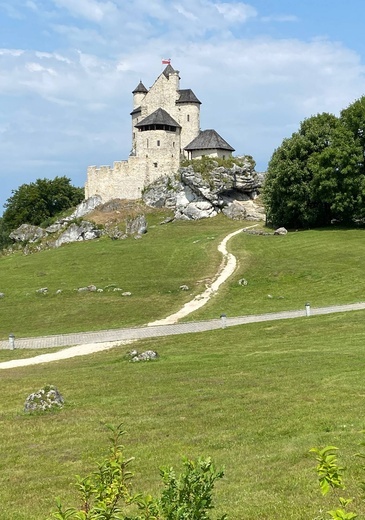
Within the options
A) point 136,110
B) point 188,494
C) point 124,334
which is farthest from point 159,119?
point 188,494

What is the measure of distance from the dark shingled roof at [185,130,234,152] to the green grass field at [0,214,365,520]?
142 ft

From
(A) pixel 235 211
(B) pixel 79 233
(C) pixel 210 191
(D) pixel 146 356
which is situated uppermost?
(C) pixel 210 191

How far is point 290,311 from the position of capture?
3198 centimetres

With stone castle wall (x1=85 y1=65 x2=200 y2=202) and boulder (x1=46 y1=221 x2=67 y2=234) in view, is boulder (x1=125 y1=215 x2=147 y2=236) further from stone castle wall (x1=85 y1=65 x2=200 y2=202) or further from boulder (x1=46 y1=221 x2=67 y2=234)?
boulder (x1=46 y1=221 x2=67 y2=234)

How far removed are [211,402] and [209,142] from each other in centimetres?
6771

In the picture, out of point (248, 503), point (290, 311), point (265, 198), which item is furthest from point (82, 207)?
point (248, 503)

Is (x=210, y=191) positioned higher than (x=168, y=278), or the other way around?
(x=210, y=191)

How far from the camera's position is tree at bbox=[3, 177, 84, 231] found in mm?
84750

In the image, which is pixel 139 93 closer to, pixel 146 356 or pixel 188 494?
pixel 146 356

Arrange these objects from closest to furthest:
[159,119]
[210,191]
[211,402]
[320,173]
→ 1. [211,402]
2. [320,173]
3. [210,191]
4. [159,119]

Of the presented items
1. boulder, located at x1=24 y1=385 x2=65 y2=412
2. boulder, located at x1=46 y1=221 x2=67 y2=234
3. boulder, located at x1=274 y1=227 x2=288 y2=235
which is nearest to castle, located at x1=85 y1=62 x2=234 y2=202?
boulder, located at x1=46 y1=221 x2=67 y2=234

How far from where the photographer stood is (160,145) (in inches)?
3009

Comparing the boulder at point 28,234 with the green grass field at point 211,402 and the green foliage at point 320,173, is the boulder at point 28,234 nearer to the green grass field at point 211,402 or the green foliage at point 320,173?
the green foliage at point 320,173

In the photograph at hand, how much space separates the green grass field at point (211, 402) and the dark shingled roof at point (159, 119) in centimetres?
4239
